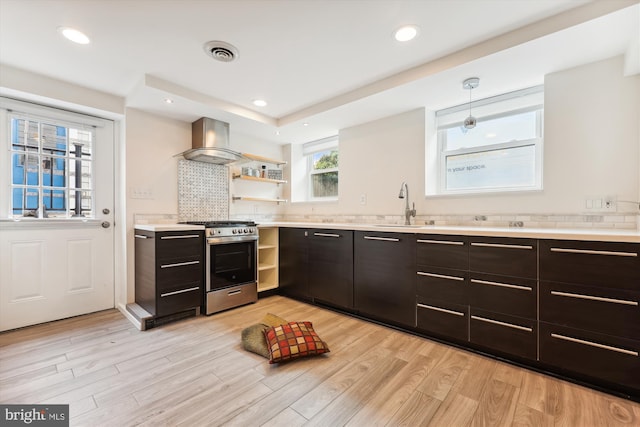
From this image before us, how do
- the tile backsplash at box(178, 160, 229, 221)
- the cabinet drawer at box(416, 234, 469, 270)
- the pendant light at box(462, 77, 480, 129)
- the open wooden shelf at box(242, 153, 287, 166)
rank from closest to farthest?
the cabinet drawer at box(416, 234, 469, 270), the pendant light at box(462, 77, 480, 129), the tile backsplash at box(178, 160, 229, 221), the open wooden shelf at box(242, 153, 287, 166)

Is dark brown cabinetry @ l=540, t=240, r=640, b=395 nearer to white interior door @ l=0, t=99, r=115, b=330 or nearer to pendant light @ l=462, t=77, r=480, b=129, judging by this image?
pendant light @ l=462, t=77, r=480, b=129

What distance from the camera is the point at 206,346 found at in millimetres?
2150

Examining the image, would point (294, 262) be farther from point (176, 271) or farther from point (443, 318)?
point (443, 318)

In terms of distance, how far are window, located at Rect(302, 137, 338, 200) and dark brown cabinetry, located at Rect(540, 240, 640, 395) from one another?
8.78 feet

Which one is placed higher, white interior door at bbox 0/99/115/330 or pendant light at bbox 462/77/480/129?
pendant light at bbox 462/77/480/129

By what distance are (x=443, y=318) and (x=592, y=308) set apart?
0.87m

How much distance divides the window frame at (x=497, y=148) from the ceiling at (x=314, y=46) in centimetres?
21

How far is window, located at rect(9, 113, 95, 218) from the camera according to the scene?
2.52m

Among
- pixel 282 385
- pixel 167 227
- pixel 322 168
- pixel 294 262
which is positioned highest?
pixel 322 168

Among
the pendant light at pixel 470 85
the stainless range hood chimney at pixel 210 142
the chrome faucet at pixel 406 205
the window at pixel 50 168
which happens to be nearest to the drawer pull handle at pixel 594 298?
the chrome faucet at pixel 406 205

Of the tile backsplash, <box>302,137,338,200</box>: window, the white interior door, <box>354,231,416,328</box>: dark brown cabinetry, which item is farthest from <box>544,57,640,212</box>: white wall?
the white interior door

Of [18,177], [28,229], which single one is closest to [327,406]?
→ [28,229]

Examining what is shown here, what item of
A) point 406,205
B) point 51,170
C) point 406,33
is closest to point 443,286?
point 406,205

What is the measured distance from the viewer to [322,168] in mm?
4258
